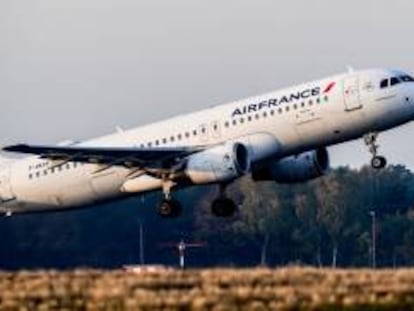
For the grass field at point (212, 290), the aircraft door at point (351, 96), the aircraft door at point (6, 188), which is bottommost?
the grass field at point (212, 290)

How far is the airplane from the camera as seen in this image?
217 ft

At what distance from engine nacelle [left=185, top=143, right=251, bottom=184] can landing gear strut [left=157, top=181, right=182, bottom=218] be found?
2.04 meters

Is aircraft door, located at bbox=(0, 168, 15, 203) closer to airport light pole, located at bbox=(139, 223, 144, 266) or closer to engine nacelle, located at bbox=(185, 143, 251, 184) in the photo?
engine nacelle, located at bbox=(185, 143, 251, 184)

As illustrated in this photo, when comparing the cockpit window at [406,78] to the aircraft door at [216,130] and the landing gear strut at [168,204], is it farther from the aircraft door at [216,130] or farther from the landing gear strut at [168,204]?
the landing gear strut at [168,204]

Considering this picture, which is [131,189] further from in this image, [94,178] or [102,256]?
[102,256]

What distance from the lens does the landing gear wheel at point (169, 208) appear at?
228ft

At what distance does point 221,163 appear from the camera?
66.6 m

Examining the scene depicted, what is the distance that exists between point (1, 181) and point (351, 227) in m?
30.0

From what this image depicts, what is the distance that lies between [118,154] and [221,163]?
4.70 m

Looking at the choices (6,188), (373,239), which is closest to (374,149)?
(6,188)

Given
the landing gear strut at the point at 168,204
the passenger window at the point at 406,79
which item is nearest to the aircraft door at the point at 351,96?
the passenger window at the point at 406,79

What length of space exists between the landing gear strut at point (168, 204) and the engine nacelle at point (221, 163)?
204 cm

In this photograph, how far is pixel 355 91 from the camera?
65.9 meters

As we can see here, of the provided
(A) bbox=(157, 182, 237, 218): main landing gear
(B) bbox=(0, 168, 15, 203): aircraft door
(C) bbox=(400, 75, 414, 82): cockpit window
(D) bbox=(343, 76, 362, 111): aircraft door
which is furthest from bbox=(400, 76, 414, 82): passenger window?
(B) bbox=(0, 168, 15, 203): aircraft door
